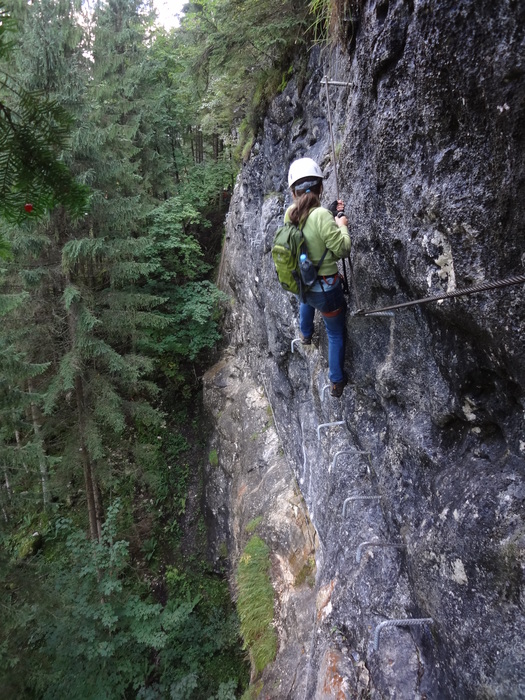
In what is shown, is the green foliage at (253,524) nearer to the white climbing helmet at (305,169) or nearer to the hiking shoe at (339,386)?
the hiking shoe at (339,386)

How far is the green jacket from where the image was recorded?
10.9ft

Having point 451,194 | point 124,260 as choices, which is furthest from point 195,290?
point 451,194

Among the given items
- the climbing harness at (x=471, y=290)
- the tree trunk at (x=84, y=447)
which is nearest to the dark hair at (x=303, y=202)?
the climbing harness at (x=471, y=290)

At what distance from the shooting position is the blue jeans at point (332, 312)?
3743 millimetres

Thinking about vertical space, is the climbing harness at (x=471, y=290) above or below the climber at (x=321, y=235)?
below

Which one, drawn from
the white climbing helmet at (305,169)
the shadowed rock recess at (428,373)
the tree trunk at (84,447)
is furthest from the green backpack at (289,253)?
the tree trunk at (84,447)

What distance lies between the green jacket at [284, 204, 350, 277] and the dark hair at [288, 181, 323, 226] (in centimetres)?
8

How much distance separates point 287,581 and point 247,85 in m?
9.36

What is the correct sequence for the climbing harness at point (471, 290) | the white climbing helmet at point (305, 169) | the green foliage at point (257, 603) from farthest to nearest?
the green foliage at point (257, 603) → the white climbing helmet at point (305, 169) → the climbing harness at point (471, 290)

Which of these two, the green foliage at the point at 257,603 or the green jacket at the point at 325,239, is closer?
the green jacket at the point at 325,239

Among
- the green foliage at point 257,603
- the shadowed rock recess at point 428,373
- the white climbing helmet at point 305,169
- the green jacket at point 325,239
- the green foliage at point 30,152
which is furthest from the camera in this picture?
the green foliage at point 257,603

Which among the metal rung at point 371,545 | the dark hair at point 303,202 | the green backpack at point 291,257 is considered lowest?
the metal rung at point 371,545

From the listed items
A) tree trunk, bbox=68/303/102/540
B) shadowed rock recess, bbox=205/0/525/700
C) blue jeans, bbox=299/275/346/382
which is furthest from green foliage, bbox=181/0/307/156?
tree trunk, bbox=68/303/102/540

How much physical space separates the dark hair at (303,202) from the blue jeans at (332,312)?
609 mm
